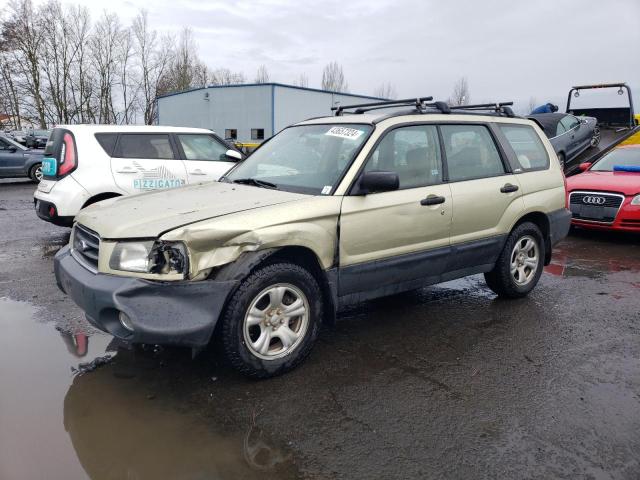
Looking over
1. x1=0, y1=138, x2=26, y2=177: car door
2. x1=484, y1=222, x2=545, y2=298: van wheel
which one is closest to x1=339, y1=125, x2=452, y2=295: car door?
x1=484, y1=222, x2=545, y2=298: van wheel

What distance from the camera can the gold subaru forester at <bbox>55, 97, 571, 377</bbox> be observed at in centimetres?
297

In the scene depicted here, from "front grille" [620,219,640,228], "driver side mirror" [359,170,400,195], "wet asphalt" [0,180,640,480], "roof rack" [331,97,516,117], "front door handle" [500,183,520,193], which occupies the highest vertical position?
"roof rack" [331,97,516,117]

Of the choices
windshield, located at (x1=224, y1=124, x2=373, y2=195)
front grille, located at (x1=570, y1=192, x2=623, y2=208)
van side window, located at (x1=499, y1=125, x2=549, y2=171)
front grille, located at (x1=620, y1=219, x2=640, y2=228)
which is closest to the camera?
windshield, located at (x1=224, y1=124, x2=373, y2=195)

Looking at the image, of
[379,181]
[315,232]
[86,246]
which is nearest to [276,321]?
[315,232]

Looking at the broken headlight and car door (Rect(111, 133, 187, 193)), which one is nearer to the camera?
the broken headlight

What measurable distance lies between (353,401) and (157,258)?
1.47m

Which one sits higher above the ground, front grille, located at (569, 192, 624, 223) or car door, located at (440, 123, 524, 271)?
car door, located at (440, 123, 524, 271)

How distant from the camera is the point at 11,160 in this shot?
15.1 meters

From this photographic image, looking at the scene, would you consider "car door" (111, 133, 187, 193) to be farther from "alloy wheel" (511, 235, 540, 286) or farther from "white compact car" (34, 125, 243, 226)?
"alloy wheel" (511, 235, 540, 286)

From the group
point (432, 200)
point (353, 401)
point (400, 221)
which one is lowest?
point (353, 401)

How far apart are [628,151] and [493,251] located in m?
6.40

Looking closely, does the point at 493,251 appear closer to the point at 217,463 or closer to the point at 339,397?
the point at 339,397

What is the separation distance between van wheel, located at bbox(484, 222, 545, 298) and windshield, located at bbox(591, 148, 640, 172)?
200 inches

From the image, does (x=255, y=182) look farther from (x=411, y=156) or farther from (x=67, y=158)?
(x=67, y=158)
